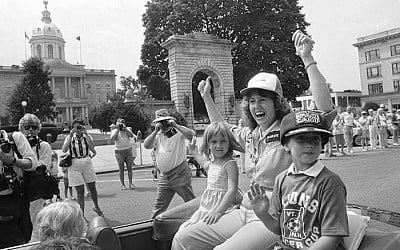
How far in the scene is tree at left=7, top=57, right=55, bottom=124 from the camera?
167 feet

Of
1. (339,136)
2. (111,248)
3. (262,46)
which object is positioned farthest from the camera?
(262,46)

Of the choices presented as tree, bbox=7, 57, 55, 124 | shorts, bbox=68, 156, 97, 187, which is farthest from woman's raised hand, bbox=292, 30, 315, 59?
tree, bbox=7, 57, 55, 124

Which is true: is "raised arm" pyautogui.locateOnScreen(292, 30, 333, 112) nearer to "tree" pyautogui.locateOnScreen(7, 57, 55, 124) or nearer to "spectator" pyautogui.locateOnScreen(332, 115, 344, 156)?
"spectator" pyautogui.locateOnScreen(332, 115, 344, 156)

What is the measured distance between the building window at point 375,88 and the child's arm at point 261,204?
78486mm

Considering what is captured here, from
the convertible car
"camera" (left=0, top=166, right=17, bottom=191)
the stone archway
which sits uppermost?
the stone archway

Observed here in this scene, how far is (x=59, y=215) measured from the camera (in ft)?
7.59

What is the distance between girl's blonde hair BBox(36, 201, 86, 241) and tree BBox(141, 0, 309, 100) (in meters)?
36.0

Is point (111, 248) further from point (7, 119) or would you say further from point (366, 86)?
point (366, 86)

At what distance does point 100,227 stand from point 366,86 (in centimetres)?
8075

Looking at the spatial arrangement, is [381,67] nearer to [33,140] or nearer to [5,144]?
[33,140]

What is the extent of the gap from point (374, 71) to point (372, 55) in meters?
3.03

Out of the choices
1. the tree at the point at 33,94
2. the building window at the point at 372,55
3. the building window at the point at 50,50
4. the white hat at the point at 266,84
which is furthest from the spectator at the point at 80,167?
the building window at the point at 50,50

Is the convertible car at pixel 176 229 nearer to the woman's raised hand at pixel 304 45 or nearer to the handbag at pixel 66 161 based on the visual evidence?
the woman's raised hand at pixel 304 45

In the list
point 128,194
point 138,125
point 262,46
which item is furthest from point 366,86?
point 128,194
